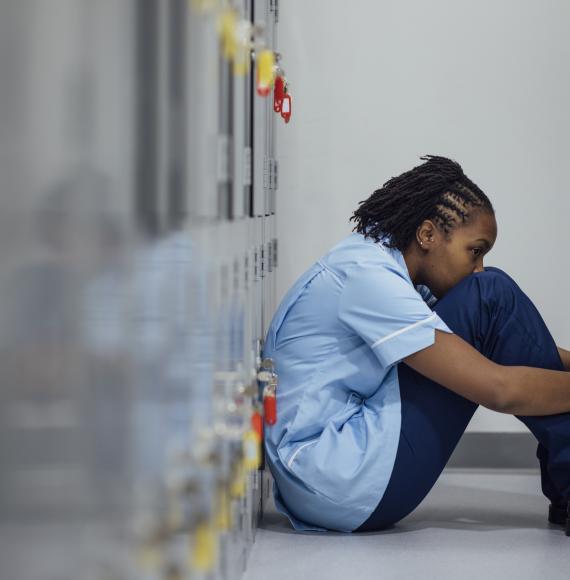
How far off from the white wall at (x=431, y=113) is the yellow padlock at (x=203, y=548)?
63.7 inches

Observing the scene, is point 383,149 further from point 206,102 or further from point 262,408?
point 206,102

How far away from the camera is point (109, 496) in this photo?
2.32 ft

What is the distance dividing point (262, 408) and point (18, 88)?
1.33m

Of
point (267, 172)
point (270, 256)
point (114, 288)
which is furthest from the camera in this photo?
point (270, 256)

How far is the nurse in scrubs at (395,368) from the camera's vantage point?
185cm

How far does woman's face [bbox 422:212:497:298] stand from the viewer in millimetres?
1955

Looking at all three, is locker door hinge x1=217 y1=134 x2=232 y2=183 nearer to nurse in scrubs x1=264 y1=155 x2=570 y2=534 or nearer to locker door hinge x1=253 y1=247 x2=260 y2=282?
locker door hinge x1=253 y1=247 x2=260 y2=282

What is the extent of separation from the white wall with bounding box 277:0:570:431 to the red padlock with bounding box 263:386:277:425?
2.91 feet

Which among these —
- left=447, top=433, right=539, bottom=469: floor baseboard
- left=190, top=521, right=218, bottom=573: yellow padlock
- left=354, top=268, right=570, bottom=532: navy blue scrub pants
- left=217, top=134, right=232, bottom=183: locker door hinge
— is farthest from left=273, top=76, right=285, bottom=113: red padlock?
left=190, top=521, right=218, bottom=573: yellow padlock

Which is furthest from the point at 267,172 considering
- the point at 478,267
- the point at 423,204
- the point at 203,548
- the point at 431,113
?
the point at 203,548

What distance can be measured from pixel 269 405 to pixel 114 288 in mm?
1095

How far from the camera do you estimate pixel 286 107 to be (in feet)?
7.70

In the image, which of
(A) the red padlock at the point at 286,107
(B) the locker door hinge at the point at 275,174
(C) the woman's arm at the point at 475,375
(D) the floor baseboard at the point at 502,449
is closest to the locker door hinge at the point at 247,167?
(C) the woman's arm at the point at 475,375

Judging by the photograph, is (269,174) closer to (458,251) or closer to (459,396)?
(458,251)
